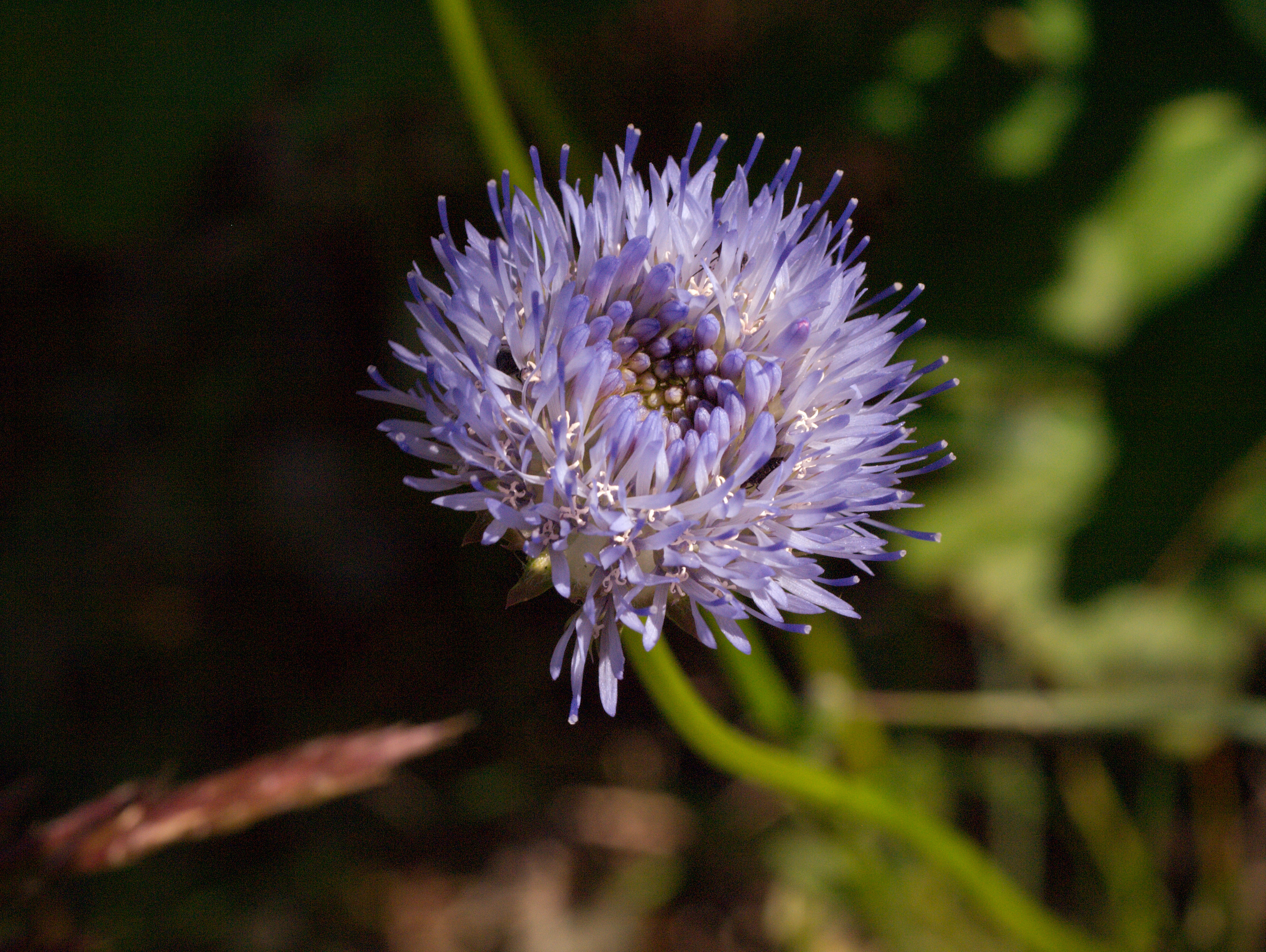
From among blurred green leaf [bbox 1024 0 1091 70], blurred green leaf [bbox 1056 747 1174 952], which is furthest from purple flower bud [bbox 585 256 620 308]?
blurred green leaf [bbox 1056 747 1174 952]

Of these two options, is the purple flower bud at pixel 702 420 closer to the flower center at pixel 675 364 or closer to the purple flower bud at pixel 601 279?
the flower center at pixel 675 364

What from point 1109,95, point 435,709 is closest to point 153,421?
point 435,709

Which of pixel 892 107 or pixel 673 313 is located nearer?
pixel 673 313

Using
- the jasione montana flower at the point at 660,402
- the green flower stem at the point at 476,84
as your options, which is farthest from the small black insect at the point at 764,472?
the green flower stem at the point at 476,84

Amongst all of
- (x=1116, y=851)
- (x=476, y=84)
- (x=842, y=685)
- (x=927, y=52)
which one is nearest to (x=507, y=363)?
(x=476, y=84)

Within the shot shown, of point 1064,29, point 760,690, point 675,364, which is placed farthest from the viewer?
point 1064,29

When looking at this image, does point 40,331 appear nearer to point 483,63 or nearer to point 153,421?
point 153,421

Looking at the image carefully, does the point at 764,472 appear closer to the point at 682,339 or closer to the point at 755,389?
the point at 755,389
